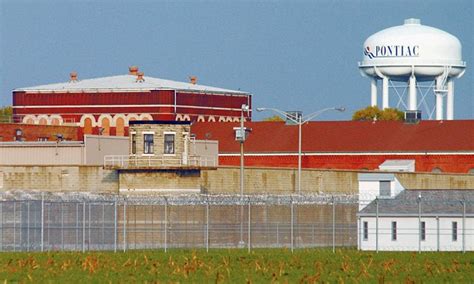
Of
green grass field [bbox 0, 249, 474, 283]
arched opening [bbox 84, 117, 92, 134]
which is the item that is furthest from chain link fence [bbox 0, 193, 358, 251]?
arched opening [bbox 84, 117, 92, 134]

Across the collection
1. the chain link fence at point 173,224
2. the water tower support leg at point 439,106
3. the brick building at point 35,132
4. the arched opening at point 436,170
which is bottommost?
the chain link fence at point 173,224

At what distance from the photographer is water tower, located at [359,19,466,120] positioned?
506ft

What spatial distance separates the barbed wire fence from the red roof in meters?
29.6

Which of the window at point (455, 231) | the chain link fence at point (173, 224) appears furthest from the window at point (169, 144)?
the window at point (455, 231)

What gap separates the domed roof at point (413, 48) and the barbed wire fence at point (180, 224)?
58.7 m

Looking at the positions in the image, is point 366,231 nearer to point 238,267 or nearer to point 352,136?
point 238,267

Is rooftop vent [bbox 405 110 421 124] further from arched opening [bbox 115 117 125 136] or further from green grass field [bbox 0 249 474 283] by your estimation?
green grass field [bbox 0 249 474 283]

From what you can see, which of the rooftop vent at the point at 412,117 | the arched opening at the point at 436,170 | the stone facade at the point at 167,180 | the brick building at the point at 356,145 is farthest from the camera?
the rooftop vent at the point at 412,117

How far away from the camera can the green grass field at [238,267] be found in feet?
154

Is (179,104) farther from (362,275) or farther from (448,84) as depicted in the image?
(362,275)

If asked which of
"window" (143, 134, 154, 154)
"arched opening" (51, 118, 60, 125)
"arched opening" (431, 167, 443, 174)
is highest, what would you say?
Answer: "arched opening" (51, 118, 60, 125)

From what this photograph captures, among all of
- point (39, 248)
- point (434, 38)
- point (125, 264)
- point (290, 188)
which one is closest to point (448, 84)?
point (434, 38)

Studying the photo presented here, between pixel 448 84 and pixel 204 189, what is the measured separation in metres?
64.7

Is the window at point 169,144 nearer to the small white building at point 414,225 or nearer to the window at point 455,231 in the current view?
the small white building at point 414,225
